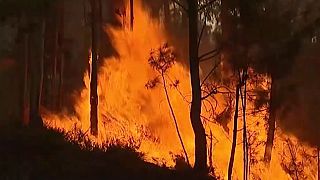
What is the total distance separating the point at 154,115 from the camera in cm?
3033

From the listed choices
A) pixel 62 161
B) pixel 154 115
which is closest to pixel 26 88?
pixel 154 115

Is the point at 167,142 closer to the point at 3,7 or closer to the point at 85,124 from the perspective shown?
the point at 85,124

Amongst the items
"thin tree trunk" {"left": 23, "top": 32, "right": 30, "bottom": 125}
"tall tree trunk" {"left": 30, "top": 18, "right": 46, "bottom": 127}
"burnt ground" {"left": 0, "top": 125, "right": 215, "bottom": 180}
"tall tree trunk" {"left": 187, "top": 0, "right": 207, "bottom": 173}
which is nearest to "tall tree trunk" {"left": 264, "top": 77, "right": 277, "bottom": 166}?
"tall tree trunk" {"left": 187, "top": 0, "right": 207, "bottom": 173}

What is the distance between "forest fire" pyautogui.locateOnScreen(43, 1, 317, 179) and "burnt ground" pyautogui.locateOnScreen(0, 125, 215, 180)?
804cm

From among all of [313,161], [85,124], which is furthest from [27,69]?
[313,161]

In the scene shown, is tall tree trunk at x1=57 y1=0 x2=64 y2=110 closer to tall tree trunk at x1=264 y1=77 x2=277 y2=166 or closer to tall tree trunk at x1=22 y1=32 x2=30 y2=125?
tall tree trunk at x1=22 y1=32 x2=30 y2=125

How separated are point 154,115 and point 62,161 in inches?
638

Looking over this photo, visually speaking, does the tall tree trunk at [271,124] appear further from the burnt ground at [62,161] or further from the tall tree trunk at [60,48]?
the burnt ground at [62,161]

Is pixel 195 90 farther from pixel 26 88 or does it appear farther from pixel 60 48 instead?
pixel 60 48

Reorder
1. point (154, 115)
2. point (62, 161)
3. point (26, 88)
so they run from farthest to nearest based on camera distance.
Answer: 1. point (154, 115)
2. point (26, 88)
3. point (62, 161)

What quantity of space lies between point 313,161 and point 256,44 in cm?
1806

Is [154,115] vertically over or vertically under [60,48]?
under

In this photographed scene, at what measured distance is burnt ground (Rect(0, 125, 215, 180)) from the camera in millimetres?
13297

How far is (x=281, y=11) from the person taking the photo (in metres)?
20.6
